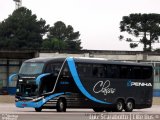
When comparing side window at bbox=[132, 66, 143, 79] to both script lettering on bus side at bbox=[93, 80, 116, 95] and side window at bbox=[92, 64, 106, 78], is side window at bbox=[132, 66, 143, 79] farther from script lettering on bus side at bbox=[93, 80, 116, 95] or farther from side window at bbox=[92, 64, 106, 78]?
side window at bbox=[92, 64, 106, 78]

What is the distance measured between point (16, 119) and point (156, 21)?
312 feet

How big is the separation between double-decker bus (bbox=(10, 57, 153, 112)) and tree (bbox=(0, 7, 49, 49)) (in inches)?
3258

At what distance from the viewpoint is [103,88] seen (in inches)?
1708

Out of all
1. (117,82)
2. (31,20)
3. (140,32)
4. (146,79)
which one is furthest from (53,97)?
(31,20)

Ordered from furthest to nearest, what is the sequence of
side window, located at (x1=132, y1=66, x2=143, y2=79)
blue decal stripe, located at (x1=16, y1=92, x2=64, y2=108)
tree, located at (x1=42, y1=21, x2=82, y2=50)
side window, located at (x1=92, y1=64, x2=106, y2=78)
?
tree, located at (x1=42, y1=21, x2=82, y2=50) → side window, located at (x1=132, y1=66, x2=143, y2=79) → side window, located at (x1=92, y1=64, x2=106, y2=78) → blue decal stripe, located at (x1=16, y1=92, x2=64, y2=108)

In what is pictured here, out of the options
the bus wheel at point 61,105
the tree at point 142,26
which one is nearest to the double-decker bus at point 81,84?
the bus wheel at point 61,105

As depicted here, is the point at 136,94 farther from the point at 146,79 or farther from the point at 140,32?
the point at 140,32

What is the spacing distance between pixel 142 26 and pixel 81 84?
80.8m

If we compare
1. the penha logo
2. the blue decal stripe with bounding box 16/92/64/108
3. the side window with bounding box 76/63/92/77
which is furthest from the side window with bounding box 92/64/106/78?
the blue decal stripe with bounding box 16/92/64/108

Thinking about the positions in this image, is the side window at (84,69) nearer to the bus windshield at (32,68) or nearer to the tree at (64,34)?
the bus windshield at (32,68)

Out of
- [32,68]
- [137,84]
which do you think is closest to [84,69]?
[32,68]

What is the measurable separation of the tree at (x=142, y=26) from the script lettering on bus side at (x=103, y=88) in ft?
242

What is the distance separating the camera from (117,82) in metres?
44.0

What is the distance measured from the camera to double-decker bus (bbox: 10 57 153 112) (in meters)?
40.2
